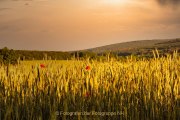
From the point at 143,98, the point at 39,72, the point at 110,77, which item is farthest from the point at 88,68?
the point at 143,98

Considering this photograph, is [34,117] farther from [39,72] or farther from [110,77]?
[110,77]

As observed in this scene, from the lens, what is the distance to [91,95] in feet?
17.8

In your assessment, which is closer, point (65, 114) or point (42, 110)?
point (65, 114)

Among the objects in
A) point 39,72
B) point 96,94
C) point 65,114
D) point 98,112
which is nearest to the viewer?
point 65,114

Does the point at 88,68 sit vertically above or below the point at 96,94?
above

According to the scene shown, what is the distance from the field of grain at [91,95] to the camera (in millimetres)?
4980

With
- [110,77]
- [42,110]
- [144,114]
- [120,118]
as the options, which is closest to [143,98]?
[144,114]

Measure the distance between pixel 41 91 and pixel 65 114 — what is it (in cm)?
103

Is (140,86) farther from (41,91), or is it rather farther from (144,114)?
(41,91)

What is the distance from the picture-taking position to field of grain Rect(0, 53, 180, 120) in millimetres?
4980

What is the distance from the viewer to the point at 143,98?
5246 mm

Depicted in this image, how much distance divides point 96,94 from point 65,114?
0.94 m

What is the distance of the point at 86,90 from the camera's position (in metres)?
5.54

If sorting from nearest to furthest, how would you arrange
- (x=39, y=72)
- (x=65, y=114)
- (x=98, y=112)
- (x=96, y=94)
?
(x=65, y=114) → (x=98, y=112) → (x=96, y=94) → (x=39, y=72)
